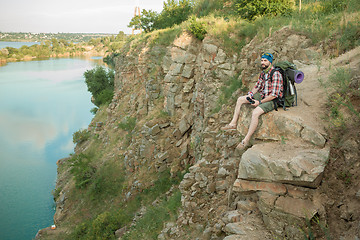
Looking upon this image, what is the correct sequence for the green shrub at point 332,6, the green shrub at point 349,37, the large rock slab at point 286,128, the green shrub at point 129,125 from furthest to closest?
the green shrub at point 129,125, the green shrub at point 332,6, the green shrub at point 349,37, the large rock slab at point 286,128

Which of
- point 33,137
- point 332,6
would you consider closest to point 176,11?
point 332,6

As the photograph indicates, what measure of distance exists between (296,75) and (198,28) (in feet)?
28.1

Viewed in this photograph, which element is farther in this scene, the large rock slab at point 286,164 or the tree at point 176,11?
the tree at point 176,11

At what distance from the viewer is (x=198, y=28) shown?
40.2ft

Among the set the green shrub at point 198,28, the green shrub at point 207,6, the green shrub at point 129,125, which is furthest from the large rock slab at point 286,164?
the green shrub at point 129,125

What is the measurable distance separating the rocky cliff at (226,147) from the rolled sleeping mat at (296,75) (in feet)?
2.07

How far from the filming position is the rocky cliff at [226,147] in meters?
3.85

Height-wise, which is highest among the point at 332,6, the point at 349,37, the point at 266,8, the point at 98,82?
the point at 266,8

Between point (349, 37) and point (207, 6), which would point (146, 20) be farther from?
point (349, 37)

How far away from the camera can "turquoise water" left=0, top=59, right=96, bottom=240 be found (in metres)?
19.2

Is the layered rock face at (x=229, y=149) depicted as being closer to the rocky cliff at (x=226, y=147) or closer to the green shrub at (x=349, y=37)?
the rocky cliff at (x=226, y=147)

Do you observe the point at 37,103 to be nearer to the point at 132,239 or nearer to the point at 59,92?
the point at 59,92

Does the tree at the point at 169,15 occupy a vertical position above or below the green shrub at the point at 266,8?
above

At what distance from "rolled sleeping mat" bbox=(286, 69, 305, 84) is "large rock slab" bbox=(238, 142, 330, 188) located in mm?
1291
